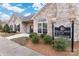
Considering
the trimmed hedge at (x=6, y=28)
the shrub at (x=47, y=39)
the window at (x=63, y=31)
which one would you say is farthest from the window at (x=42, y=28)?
the trimmed hedge at (x=6, y=28)

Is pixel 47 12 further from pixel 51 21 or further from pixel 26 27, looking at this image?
pixel 26 27

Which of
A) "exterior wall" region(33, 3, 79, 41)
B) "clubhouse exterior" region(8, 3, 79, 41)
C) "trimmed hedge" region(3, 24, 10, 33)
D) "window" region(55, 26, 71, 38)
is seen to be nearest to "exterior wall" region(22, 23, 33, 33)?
"clubhouse exterior" region(8, 3, 79, 41)

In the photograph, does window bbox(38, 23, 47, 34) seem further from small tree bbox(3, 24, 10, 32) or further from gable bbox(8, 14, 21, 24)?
small tree bbox(3, 24, 10, 32)

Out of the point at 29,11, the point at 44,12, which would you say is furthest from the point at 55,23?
the point at 29,11

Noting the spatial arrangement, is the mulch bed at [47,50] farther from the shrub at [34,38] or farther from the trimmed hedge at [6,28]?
the trimmed hedge at [6,28]

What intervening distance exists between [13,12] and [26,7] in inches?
10.0

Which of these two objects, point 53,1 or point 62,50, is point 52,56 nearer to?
point 62,50

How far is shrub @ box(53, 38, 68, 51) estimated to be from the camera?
3.59 meters

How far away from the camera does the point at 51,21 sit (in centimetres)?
370

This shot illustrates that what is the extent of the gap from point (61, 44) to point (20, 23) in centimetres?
84

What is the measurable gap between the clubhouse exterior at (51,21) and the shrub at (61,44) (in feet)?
0.34

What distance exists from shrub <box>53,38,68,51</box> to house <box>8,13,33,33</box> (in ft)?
1.73

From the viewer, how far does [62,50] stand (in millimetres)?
3613

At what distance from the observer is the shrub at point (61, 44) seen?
3590mm
